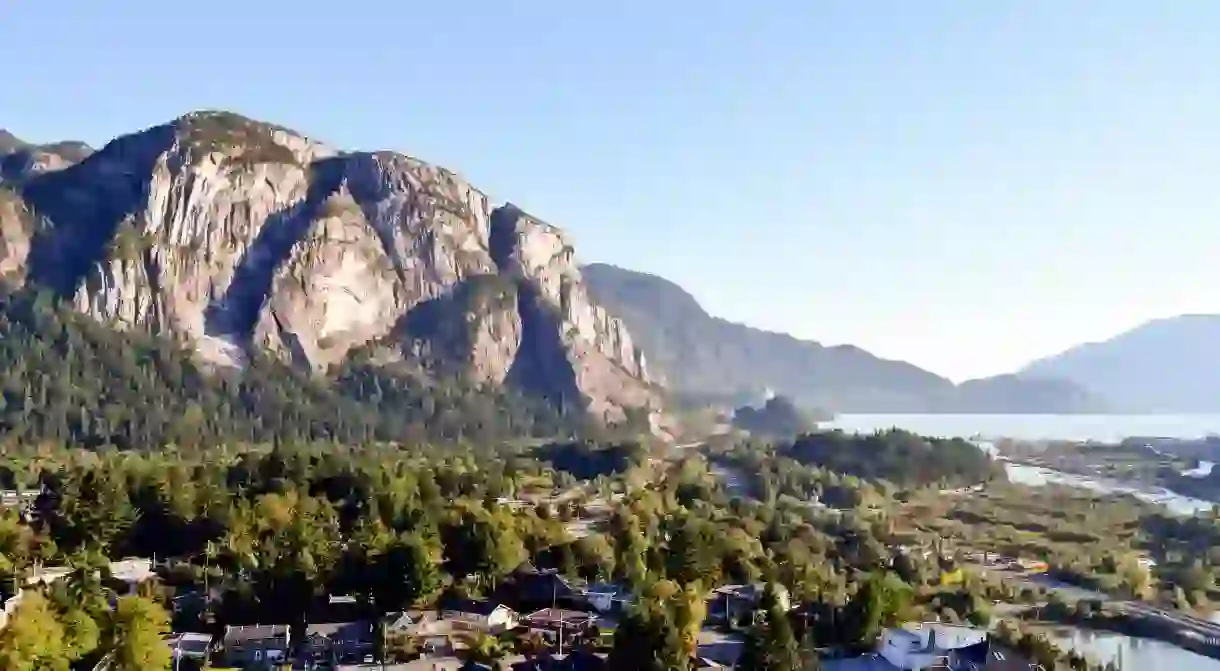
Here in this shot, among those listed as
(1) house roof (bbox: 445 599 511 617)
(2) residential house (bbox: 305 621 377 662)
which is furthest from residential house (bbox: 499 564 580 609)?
(2) residential house (bbox: 305 621 377 662)

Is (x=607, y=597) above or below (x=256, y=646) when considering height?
above

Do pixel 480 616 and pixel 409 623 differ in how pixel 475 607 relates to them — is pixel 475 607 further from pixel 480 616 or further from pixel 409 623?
pixel 409 623

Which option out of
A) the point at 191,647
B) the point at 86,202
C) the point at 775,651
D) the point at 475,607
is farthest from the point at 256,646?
the point at 86,202

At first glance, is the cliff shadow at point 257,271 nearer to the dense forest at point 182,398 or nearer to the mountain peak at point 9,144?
the dense forest at point 182,398

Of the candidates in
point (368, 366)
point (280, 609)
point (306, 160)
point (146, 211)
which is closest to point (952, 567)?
point (280, 609)

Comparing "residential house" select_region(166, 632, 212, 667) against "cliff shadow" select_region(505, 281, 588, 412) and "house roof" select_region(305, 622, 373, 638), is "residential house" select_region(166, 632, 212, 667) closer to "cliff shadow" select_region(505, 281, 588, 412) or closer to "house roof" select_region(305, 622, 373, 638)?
"house roof" select_region(305, 622, 373, 638)

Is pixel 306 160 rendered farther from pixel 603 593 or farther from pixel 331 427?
pixel 603 593

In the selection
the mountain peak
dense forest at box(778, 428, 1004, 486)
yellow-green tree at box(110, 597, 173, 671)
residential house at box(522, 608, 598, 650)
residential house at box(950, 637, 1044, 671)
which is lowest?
residential house at box(950, 637, 1044, 671)
